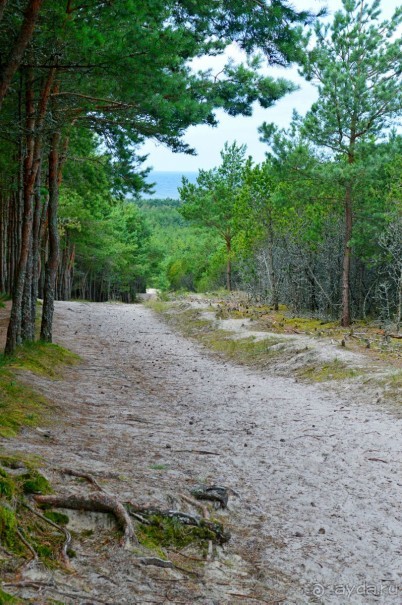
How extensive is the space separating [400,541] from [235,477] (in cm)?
174

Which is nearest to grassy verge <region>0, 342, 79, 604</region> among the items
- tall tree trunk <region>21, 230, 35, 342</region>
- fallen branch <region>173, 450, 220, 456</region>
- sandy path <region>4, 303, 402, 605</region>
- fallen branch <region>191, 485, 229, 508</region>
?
sandy path <region>4, 303, 402, 605</region>

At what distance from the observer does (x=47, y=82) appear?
926 centimetres

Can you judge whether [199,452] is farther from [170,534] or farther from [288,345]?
[288,345]

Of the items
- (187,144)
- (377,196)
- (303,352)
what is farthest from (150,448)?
(377,196)

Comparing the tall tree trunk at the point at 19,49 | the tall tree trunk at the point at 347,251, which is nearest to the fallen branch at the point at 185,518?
the tall tree trunk at the point at 19,49

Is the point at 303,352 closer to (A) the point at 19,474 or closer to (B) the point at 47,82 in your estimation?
(B) the point at 47,82

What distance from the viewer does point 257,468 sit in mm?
5945

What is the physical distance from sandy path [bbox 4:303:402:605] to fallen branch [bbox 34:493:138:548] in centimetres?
27

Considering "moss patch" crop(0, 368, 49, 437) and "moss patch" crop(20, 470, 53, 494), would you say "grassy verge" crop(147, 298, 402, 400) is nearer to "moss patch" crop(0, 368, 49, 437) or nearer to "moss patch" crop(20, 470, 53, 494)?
"moss patch" crop(0, 368, 49, 437)

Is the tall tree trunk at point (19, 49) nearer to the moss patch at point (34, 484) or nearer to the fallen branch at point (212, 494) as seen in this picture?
the moss patch at point (34, 484)

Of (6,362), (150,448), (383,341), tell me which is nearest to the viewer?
(150,448)

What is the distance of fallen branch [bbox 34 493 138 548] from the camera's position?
12.5 feet

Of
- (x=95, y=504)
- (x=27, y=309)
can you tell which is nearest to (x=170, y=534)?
(x=95, y=504)

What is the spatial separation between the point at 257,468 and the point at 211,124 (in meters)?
6.33
